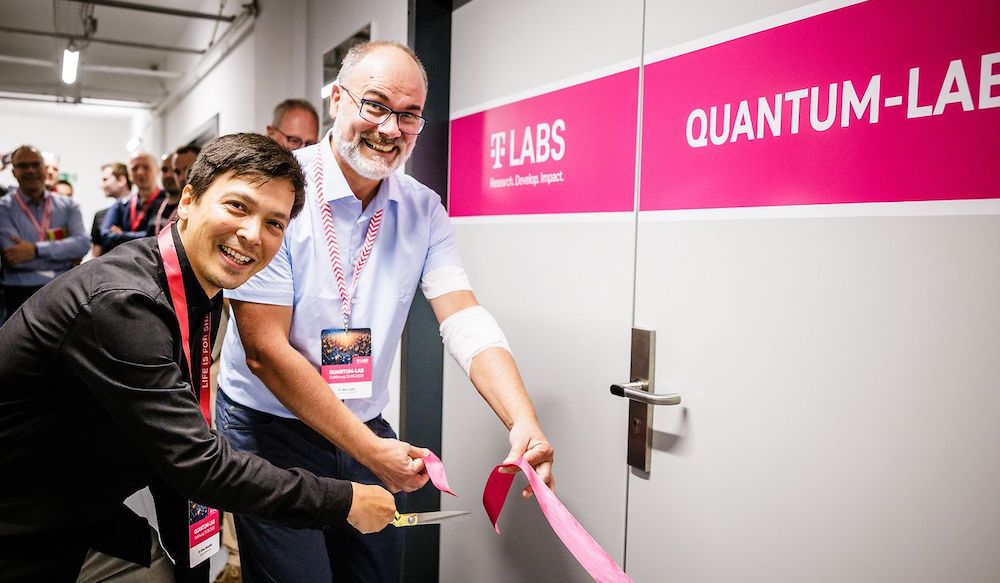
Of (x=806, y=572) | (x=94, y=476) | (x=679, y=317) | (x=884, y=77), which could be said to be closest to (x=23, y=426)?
(x=94, y=476)

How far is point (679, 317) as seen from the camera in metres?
1.56

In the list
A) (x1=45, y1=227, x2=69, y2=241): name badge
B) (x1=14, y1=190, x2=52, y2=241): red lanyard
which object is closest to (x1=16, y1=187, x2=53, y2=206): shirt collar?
(x1=14, y1=190, x2=52, y2=241): red lanyard

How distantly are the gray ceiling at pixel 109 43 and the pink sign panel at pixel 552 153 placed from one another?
3481 mm

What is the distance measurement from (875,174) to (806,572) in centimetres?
74

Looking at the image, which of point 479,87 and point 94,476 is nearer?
point 94,476

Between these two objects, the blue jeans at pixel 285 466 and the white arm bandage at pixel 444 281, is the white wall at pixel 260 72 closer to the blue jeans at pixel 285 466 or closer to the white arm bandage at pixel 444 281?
the white arm bandage at pixel 444 281

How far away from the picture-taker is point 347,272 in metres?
1.68

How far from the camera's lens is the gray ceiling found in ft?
24.2

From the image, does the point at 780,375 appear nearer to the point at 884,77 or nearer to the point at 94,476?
the point at 884,77

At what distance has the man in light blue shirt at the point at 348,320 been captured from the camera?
152 centimetres

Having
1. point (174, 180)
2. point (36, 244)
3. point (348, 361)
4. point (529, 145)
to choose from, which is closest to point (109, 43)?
point (36, 244)

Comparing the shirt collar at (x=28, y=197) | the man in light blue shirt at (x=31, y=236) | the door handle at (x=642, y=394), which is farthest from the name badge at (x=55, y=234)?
the door handle at (x=642, y=394)

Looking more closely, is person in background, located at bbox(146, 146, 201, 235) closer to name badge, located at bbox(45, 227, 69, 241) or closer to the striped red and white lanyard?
name badge, located at bbox(45, 227, 69, 241)

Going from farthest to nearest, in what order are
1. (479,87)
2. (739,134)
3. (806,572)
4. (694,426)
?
(479,87), (694,426), (739,134), (806,572)
